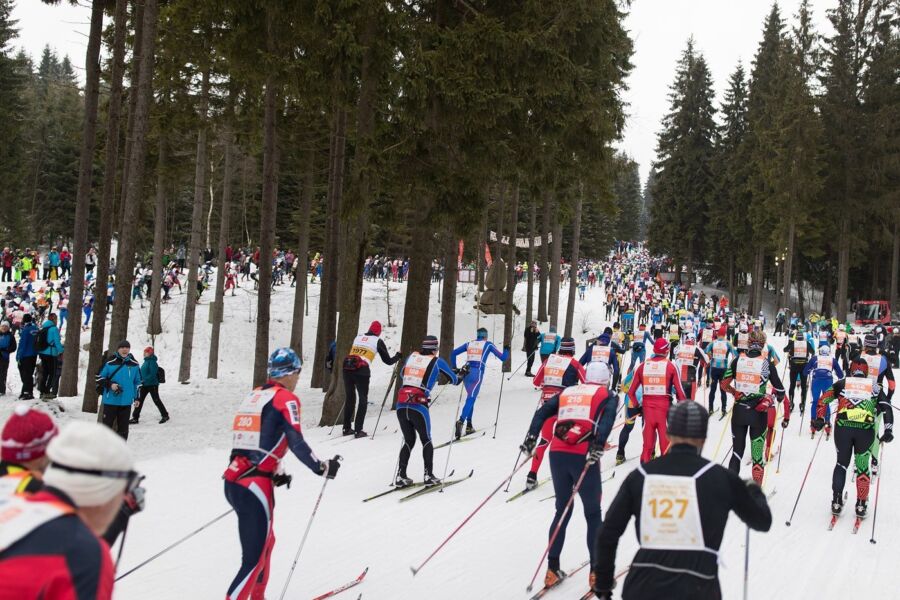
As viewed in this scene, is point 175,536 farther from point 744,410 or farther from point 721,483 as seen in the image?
point 744,410

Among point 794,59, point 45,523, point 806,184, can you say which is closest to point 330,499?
point 45,523

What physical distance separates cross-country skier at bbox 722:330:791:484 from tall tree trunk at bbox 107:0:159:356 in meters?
11.2

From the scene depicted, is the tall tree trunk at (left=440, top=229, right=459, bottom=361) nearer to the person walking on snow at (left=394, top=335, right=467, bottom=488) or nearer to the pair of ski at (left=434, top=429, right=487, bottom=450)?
the pair of ski at (left=434, top=429, right=487, bottom=450)

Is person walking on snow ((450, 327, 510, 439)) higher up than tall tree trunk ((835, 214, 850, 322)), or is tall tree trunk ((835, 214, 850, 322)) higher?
tall tree trunk ((835, 214, 850, 322))

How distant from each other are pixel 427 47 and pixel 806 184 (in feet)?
123

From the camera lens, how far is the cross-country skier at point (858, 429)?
360 inches

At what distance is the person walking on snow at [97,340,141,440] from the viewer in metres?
12.1

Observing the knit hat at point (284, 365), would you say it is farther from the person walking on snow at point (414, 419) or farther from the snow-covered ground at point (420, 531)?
the person walking on snow at point (414, 419)

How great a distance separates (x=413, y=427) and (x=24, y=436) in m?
6.79

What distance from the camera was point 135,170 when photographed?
14453mm

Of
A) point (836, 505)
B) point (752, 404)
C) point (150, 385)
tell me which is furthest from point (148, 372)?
point (836, 505)

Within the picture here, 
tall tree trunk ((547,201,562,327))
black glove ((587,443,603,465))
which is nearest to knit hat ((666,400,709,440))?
black glove ((587,443,603,465))

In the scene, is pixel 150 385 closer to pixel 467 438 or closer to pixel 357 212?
pixel 357 212

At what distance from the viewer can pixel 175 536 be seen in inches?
311
